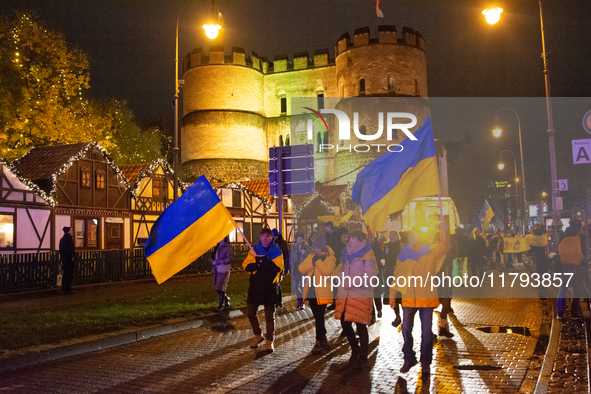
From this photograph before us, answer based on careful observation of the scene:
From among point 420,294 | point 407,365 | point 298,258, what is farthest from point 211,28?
point 407,365

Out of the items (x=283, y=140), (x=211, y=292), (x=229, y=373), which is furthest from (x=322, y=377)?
(x=283, y=140)

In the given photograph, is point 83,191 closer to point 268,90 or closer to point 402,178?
point 402,178

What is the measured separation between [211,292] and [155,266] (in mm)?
8796

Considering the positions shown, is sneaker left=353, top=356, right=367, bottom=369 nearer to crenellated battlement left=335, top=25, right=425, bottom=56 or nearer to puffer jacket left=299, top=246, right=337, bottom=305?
puffer jacket left=299, top=246, right=337, bottom=305

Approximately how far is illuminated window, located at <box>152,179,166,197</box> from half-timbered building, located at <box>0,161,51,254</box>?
7.68m

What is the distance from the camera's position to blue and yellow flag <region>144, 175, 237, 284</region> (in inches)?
305

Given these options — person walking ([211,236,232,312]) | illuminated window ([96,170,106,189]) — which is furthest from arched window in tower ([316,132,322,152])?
person walking ([211,236,232,312])

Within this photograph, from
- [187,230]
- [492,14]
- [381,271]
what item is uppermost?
[492,14]

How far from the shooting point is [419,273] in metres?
7.18

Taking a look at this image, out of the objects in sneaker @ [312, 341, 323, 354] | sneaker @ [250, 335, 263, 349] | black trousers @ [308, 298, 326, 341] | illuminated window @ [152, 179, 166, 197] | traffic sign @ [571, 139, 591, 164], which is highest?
illuminated window @ [152, 179, 166, 197]

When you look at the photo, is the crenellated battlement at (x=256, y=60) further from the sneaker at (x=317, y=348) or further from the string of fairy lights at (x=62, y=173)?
the sneaker at (x=317, y=348)

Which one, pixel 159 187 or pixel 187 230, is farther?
pixel 159 187

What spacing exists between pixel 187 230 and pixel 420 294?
3.22 meters

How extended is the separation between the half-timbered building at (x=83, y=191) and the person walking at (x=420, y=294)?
808 inches
